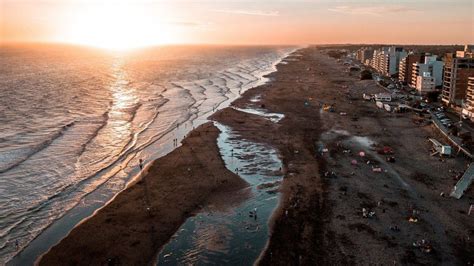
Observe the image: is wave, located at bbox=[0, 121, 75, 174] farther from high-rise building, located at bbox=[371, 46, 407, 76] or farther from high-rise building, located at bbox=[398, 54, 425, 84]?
high-rise building, located at bbox=[371, 46, 407, 76]

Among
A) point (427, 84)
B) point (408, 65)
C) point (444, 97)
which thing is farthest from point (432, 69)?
point (444, 97)

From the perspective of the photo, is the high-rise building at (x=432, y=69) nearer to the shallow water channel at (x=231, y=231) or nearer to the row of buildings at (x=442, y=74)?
the row of buildings at (x=442, y=74)

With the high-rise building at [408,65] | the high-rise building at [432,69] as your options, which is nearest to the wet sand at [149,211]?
the high-rise building at [432,69]

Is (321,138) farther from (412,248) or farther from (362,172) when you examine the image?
(412,248)

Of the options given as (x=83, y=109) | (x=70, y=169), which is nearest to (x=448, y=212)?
(x=70, y=169)

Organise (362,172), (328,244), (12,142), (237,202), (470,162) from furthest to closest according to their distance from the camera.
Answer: (12,142)
(470,162)
(362,172)
(237,202)
(328,244)
